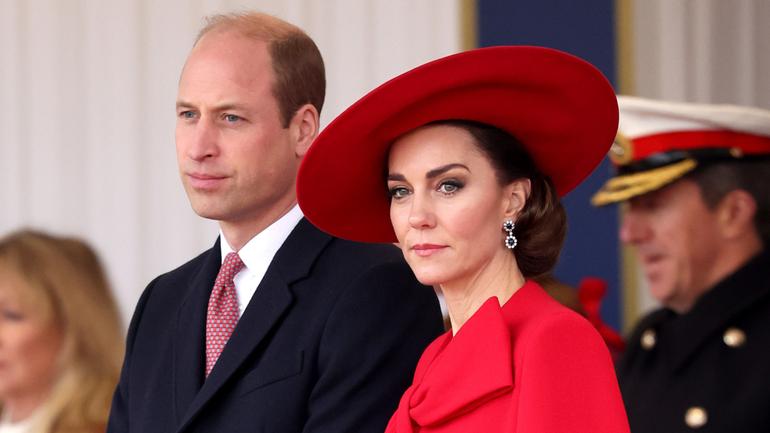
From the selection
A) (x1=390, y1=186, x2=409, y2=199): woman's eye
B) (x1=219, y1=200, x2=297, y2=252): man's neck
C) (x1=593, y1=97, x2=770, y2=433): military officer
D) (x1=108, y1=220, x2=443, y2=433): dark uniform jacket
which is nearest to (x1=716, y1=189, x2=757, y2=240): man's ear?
(x1=593, y1=97, x2=770, y2=433): military officer

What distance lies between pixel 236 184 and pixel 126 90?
8.26 ft

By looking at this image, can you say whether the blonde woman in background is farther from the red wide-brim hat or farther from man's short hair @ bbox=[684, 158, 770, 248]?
man's short hair @ bbox=[684, 158, 770, 248]

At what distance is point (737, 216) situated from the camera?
130 inches

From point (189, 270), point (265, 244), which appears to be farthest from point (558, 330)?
point (189, 270)

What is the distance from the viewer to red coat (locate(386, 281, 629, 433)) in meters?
1.82

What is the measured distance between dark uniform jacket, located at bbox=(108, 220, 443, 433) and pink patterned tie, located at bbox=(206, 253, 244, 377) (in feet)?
0.05

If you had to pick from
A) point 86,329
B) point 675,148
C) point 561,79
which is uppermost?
point 561,79

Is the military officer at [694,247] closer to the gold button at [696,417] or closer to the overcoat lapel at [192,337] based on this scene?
the gold button at [696,417]

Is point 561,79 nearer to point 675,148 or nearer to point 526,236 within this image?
point 526,236

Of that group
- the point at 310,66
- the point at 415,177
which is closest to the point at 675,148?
the point at 310,66

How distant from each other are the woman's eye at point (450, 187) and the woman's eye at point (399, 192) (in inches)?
2.5

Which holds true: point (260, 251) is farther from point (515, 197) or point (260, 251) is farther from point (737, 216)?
point (737, 216)

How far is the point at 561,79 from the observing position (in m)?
1.99

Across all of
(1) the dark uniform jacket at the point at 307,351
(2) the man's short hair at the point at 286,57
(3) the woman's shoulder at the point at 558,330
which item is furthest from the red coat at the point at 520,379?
(2) the man's short hair at the point at 286,57
